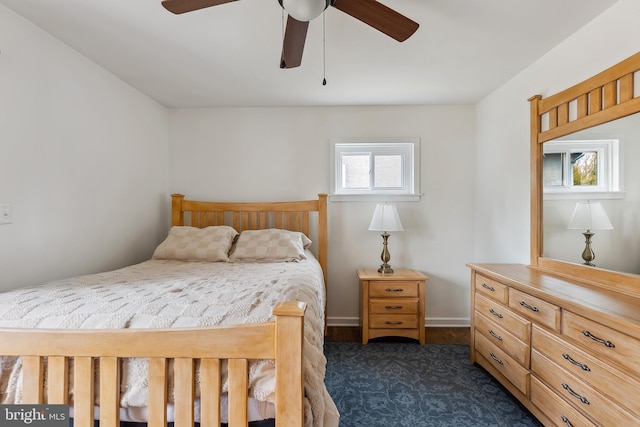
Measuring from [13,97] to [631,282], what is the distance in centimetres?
345

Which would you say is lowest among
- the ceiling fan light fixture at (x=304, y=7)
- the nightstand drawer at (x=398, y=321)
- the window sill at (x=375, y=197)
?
the nightstand drawer at (x=398, y=321)

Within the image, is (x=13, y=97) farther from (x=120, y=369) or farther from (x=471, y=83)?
(x=471, y=83)

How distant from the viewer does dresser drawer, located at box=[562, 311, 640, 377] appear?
1141 millimetres

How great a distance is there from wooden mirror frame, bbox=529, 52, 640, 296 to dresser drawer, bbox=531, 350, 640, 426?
1.71 ft

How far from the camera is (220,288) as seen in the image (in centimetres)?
154

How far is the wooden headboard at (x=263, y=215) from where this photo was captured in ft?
10.0

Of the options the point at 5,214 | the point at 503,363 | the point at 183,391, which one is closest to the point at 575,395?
the point at 503,363

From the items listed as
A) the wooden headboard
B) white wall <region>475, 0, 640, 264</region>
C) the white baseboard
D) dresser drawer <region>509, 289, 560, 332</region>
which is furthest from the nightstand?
dresser drawer <region>509, 289, 560, 332</region>

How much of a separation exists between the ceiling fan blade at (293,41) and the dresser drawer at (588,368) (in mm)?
1991

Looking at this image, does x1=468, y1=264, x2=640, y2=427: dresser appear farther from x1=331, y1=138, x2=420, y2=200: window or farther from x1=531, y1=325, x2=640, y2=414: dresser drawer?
x1=331, y1=138, x2=420, y2=200: window

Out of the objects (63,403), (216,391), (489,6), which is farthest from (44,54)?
(489,6)

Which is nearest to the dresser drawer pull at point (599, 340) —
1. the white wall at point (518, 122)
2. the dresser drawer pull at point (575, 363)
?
the dresser drawer pull at point (575, 363)

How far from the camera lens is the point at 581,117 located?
6.00ft

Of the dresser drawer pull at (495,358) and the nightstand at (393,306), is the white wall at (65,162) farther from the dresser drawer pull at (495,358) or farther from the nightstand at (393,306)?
the dresser drawer pull at (495,358)
